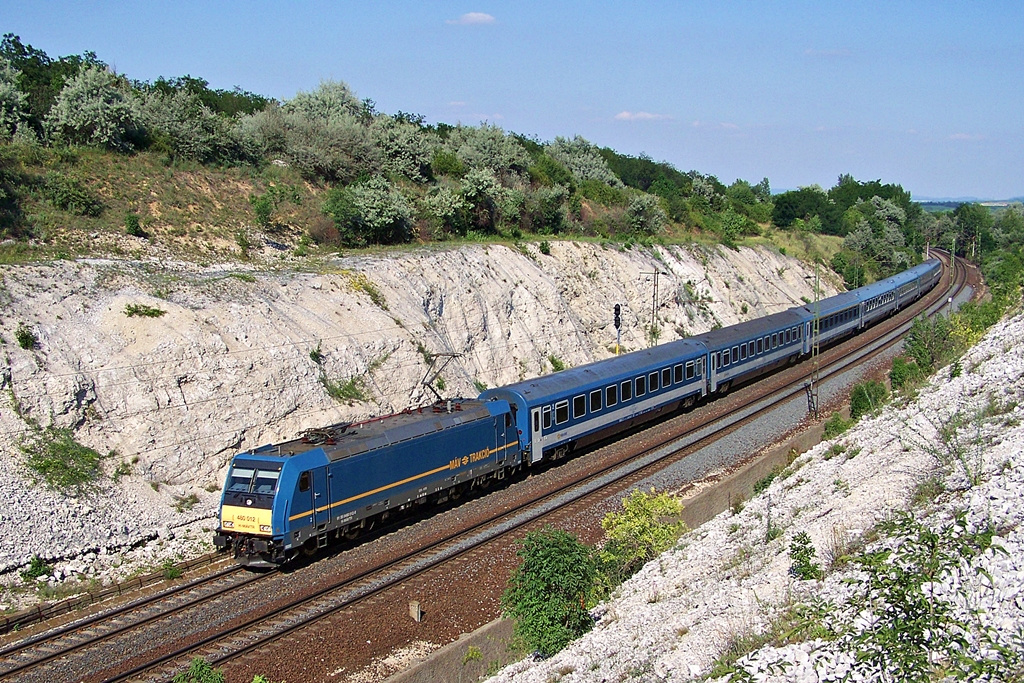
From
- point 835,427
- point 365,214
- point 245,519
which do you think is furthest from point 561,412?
point 365,214

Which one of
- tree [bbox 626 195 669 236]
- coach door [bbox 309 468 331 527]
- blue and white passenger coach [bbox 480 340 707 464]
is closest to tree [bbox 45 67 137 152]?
blue and white passenger coach [bbox 480 340 707 464]

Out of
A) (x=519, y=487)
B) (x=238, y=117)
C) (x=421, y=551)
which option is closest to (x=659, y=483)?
(x=519, y=487)

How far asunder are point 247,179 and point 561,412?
25416 millimetres

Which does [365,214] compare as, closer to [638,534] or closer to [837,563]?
[638,534]

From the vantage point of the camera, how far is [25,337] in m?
23.1

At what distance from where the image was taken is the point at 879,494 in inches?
575

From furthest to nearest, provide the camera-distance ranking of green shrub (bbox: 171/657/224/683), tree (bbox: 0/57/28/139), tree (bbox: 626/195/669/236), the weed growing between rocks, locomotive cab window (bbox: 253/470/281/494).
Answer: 1. tree (bbox: 626/195/669/236)
2. tree (bbox: 0/57/28/139)
3. locomotive cab window (bbox: 253/470/281/494)
4. green shrub (bbox: 171/657/224/683)
5. the weed growing between rocks

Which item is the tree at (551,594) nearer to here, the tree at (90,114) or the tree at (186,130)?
the tree at (90,114)

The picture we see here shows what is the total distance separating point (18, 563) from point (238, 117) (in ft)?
134

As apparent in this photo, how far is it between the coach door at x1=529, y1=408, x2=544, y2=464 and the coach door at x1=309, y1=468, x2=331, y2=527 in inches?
324

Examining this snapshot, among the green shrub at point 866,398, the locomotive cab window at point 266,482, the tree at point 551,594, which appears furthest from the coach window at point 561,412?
the locomotive cab window at point 266,482

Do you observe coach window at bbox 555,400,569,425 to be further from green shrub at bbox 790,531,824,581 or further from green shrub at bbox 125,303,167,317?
green shrub at bbox 790,531,824,581

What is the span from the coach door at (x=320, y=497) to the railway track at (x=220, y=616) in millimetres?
1524

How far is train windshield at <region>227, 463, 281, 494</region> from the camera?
19156mm
